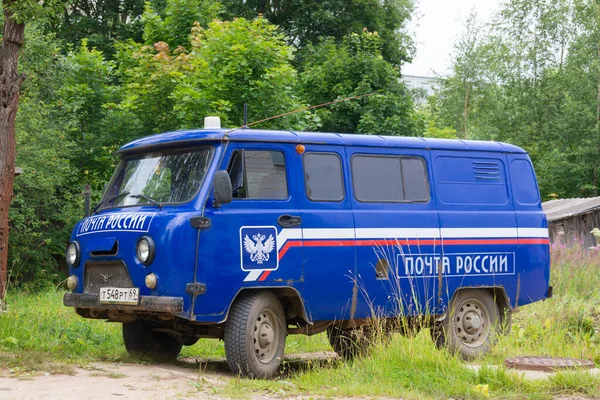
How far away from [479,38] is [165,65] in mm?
30858

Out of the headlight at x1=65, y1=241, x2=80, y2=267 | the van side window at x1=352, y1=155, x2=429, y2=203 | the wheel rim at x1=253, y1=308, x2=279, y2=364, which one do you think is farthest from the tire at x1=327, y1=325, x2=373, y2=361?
the headlight at x1=65, y1=241, x2=80, y2=267

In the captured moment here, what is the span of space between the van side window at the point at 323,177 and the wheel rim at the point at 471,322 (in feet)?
7.63

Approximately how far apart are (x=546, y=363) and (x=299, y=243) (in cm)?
276

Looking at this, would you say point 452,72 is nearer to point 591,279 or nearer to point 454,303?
point 591,279

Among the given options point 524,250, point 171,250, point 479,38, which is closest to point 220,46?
point 524,250

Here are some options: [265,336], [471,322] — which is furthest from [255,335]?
[471,322]

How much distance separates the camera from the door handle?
9797 millimetres

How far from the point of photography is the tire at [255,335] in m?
9.40

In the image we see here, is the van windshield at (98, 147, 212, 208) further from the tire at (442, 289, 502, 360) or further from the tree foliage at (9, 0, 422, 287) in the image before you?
the tree foliage at (9, 0, 422, 287)

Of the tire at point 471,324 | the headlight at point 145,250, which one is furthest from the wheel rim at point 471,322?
the headlight at point 145,250

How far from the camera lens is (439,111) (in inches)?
2037

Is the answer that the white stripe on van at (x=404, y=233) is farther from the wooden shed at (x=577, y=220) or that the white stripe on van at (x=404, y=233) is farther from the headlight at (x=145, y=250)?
the wooden shed at (x=577, y=220)

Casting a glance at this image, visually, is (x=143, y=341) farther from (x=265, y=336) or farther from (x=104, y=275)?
(x=265, y=336)

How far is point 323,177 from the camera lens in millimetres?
10367
